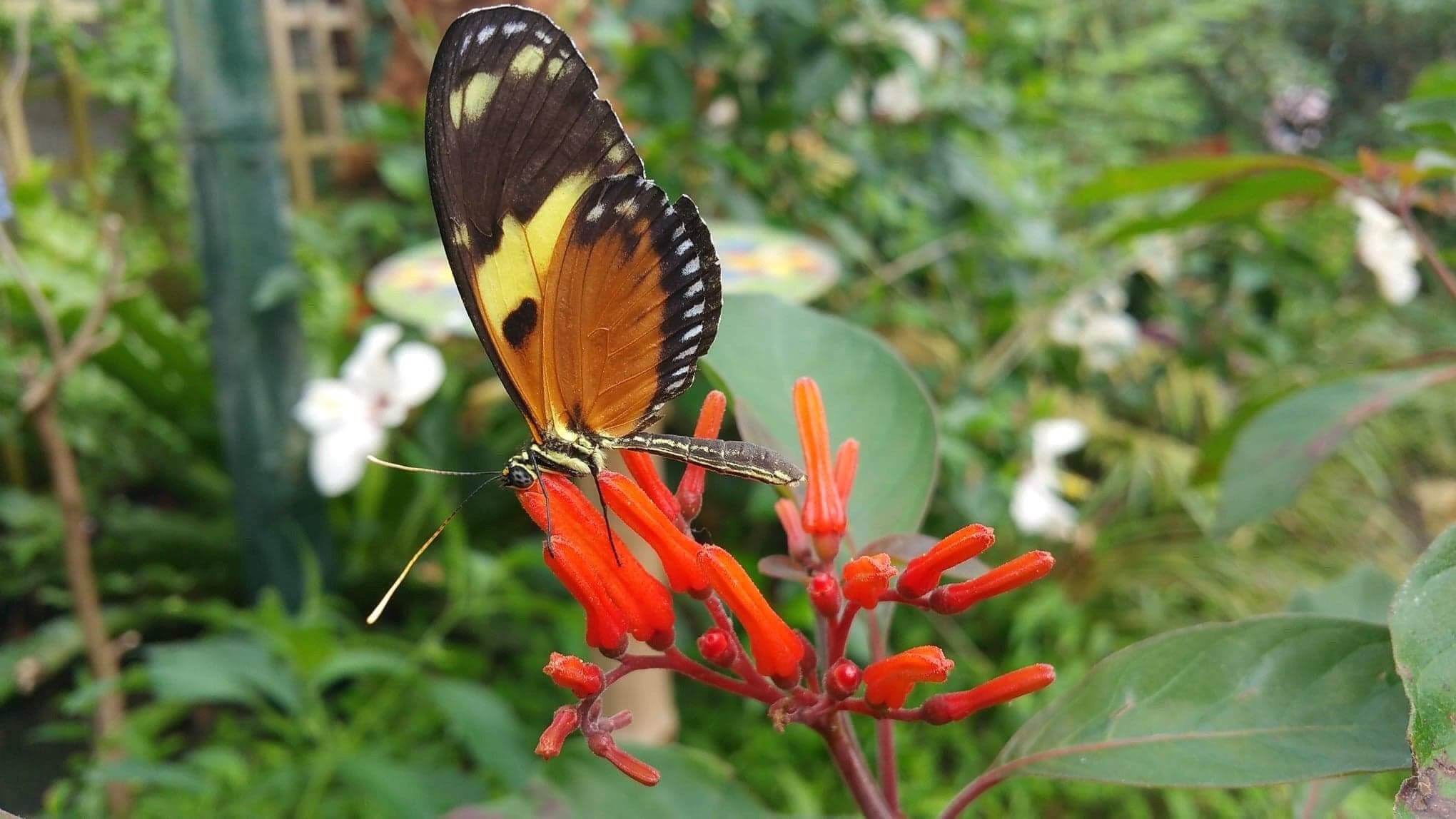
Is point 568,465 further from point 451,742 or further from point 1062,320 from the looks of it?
point 1062,320

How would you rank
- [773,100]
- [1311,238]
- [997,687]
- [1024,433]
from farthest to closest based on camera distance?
[1311,238]
[1024,433]
[773,100]
[997,687]

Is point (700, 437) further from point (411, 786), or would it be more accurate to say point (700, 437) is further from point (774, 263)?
point (774, 263)

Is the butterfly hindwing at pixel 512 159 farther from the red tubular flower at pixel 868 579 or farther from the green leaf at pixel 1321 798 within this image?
the green leaf at pixel 1321 798

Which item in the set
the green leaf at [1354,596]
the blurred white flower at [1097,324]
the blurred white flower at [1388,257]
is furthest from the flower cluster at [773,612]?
the blurred white flower at [1097,324]

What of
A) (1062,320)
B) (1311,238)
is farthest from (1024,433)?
(1311,238)

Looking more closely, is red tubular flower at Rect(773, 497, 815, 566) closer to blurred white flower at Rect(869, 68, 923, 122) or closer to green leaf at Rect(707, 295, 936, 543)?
green leaf at Rect(707, 295, 936, 543)

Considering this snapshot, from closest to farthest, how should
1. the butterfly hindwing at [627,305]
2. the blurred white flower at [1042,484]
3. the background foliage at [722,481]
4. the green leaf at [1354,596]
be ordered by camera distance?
the butterfly hindwing at [627,305] < the green leaf at [1354,596] < the background foliage at [722,481] < the blurred white flower at [1042,484]

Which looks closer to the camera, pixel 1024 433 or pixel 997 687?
pixel 997 687

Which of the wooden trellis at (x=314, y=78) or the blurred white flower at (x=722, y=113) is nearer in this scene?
the blurred white flower at (x=722, y=113)
